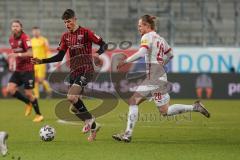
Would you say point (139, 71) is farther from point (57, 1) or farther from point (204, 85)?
point (57, 1)

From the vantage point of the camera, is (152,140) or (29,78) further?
(29,78)

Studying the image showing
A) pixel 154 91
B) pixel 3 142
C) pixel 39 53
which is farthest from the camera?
pixel 39 53

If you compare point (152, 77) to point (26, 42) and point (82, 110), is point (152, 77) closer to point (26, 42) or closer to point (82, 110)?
point (82, 110)

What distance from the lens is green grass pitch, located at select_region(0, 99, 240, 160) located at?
33.9 ft

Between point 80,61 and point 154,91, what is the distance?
1515 mm

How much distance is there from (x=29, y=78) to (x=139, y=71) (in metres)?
8.08

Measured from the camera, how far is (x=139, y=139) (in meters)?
12.9

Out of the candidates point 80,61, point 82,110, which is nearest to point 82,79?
point 80,61

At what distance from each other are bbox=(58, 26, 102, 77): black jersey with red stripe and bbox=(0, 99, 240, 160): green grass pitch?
1.36 meters

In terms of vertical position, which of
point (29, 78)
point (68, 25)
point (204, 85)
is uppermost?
point (68, 25)

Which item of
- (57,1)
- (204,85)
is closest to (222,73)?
(204,85)

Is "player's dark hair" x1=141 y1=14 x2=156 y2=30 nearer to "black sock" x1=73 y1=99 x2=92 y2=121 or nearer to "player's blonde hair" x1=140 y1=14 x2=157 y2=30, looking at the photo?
"player's blonde hair" x1=140 y1=14 x2=157 y2=30

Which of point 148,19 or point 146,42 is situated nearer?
point 146,42

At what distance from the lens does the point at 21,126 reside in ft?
51.2
